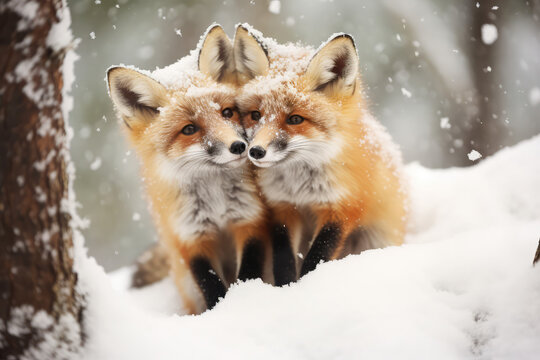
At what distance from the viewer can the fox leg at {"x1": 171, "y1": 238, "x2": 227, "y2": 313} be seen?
2.06 meters

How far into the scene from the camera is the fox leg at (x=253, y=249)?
206cm

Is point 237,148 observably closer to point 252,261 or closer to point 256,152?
point 256,152

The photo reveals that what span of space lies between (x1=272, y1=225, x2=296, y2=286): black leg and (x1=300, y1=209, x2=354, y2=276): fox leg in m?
0.07

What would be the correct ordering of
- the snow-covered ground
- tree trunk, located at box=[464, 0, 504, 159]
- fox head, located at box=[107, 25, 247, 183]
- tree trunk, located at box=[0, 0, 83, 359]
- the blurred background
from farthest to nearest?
tree trunk, located at box=[464, 0, 504, 159] → the blurred background → fox head, located at box=[107, 25, 247, 183] → the snow-covered ground → tree trunk, located at box=[0, 0, 83, 359]

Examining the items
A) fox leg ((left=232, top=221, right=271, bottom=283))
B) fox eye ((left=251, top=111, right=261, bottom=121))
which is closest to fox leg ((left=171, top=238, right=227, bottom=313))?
fox leg ((left=232, top=221, right=271, bottom=283))

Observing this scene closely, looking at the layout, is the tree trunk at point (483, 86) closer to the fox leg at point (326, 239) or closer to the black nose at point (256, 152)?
the fox leg at point (326, 239)

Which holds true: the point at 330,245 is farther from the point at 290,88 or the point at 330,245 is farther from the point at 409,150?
the point at 409,150

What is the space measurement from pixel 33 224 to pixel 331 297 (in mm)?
944

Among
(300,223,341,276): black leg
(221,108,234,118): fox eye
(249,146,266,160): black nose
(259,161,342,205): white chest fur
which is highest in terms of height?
(221,108,234,118): fox eye

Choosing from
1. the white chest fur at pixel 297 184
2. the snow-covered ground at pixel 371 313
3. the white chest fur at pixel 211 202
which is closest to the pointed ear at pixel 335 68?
the white chest fur at pixel 297 184

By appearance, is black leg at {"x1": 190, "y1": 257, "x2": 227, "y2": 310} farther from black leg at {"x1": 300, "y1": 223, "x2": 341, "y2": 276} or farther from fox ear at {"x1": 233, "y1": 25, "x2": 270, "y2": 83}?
fox ear at {"x1": 233, "y1": 25, "x2": 270, "y2": 83}

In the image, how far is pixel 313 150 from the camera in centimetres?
206

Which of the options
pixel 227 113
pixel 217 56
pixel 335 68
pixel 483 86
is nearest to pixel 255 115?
pixel 227 113

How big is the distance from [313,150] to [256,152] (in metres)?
0.37
